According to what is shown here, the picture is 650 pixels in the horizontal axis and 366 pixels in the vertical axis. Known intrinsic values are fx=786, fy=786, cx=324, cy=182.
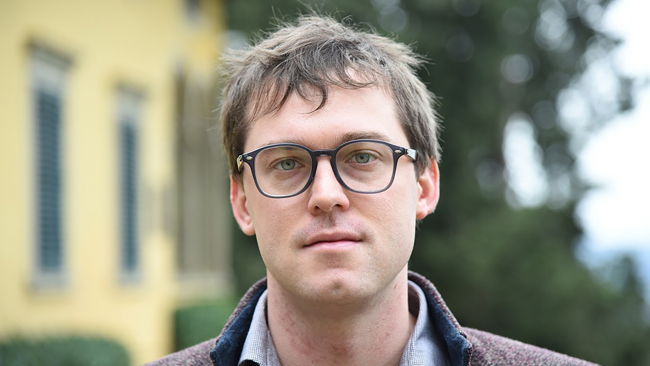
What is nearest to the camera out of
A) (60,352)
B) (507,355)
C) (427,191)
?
(507,355)

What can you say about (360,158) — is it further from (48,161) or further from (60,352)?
(48,161)

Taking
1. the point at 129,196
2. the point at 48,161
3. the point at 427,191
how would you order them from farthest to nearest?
the point at 129,196 < the point at 48,161 < the point at 427,191

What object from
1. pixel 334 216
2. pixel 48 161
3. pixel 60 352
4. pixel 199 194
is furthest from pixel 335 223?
pixel 199 194

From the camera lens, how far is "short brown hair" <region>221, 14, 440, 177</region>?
8.05 ft

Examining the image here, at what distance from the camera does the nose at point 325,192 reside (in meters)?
2.24

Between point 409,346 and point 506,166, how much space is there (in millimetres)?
15116

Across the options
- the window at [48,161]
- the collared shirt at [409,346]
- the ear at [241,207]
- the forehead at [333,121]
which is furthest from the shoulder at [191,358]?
the window at [48,161]

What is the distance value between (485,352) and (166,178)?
389 inches

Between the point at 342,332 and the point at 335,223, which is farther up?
the point at 335,223

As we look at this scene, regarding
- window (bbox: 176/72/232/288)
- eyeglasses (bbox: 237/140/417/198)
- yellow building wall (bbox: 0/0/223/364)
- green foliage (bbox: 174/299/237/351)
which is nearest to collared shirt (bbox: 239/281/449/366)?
eyeglasses (bbox: 237/140/417/198)

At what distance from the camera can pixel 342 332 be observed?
2340mm

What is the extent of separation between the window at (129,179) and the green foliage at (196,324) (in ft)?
4.36

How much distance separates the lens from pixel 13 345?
16.4 feet

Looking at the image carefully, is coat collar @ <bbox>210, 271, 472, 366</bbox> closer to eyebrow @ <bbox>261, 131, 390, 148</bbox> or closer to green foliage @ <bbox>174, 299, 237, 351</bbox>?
eyebrow @ <bbox>261, 131, 390, 148</bbox>
